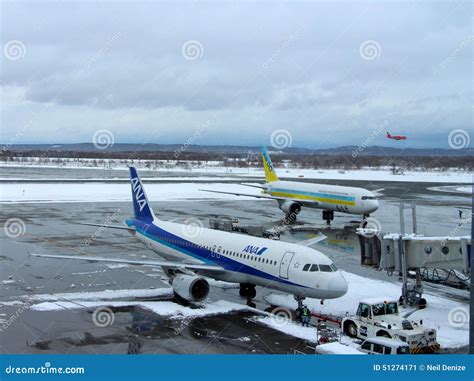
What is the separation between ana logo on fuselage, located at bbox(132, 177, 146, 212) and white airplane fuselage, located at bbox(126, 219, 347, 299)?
1.41 m

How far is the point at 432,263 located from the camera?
27922 millimetres

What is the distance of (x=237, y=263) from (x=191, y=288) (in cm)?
314

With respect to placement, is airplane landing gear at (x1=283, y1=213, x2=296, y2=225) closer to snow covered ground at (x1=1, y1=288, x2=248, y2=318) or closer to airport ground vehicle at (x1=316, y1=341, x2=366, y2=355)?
snow covered ground at (x1=1, y1=288, x2=248, y2=318)

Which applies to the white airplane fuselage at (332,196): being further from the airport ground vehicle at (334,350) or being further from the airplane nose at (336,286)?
the airport ground vehicle at (334,350)

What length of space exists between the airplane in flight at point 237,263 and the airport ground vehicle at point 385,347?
16.1ft

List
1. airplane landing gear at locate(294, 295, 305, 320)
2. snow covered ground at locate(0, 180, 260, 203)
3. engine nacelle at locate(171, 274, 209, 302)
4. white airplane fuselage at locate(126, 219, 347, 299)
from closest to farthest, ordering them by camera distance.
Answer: white airplane fuselage at locate(126, 219, 347, 299)
airplane landing gear at locate(294, 295, 305, 320)
engine nacelle at locate(171, 274, 209, 302)
snow covered ground at locate(0, 180, 260, 203)

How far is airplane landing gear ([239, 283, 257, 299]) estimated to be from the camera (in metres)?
30.7

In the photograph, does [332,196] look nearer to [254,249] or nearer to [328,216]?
[328,216]

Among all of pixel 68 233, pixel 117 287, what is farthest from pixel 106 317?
pixel 68 233

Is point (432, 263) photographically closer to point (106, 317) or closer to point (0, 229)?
point (106, 317)

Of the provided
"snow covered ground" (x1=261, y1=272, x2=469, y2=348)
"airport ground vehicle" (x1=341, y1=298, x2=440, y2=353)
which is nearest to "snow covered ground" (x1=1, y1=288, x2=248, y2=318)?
"snow covered ground" (x1=261, y1=272, x2=469, y2=348)

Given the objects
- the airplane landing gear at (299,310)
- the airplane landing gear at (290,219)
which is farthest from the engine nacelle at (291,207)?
the airplane landing gear at (299,310)

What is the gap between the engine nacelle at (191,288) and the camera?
27.9 metres

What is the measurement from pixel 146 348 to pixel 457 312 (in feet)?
52.7
